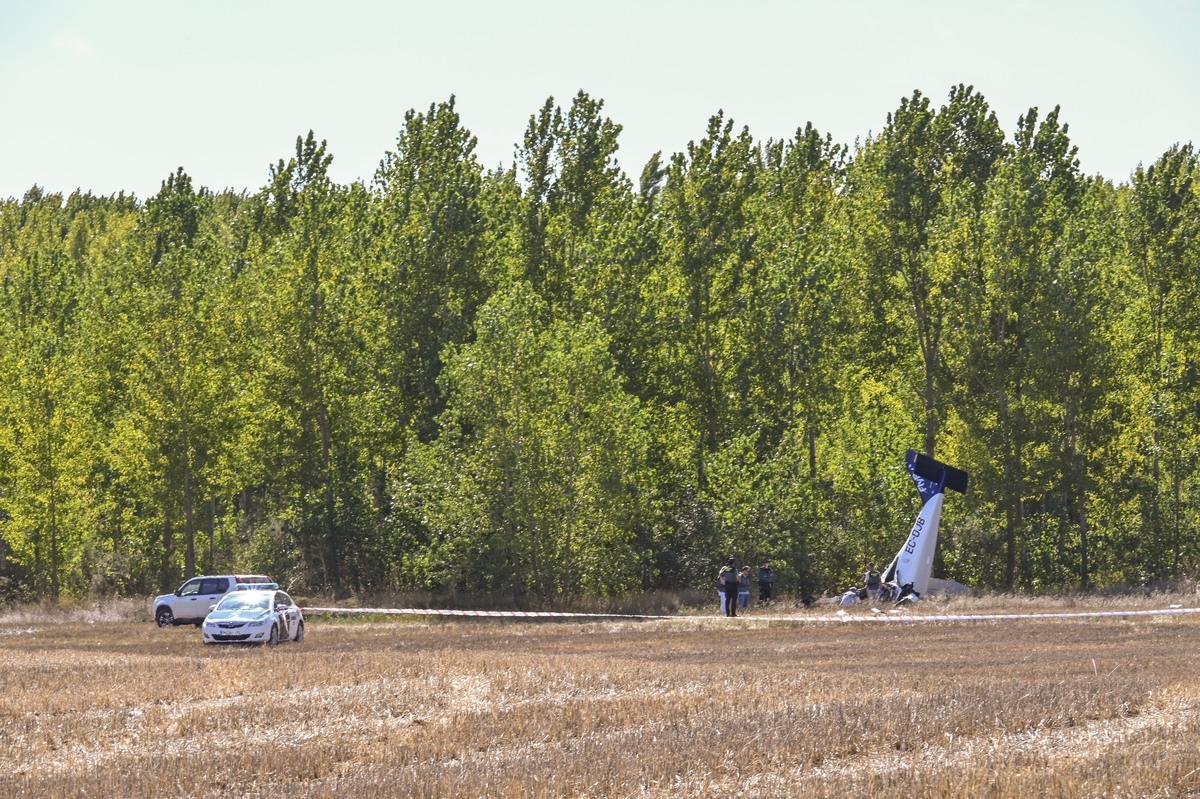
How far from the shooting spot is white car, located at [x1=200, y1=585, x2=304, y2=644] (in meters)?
27.7

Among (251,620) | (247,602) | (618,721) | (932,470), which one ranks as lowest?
(618,721)

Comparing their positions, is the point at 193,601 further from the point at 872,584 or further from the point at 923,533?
the point at 923,533

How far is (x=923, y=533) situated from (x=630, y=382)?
15.6 metres

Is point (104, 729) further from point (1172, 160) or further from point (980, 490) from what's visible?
point (1172, 160)

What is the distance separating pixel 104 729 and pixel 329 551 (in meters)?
35.3

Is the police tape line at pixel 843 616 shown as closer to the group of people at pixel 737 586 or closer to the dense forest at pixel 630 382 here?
the group of people at pixel 737 586

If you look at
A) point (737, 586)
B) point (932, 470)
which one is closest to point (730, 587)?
point (737, 586)

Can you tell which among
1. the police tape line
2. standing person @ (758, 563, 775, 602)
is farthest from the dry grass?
standing person @ (758, 563, 775, 602)

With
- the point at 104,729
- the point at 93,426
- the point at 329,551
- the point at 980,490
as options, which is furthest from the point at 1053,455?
the point at 93,426

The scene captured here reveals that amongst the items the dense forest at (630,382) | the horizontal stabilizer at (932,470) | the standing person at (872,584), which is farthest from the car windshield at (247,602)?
the horizontal stabilizer at (932,470)

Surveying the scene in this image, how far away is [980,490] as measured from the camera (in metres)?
45.8

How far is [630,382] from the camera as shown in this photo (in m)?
50.8

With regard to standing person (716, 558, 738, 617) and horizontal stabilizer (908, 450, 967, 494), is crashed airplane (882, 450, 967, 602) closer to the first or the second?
horizontal stabilizer (908, 450, 967, 494)

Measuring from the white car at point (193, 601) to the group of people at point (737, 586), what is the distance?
15.3 metres
